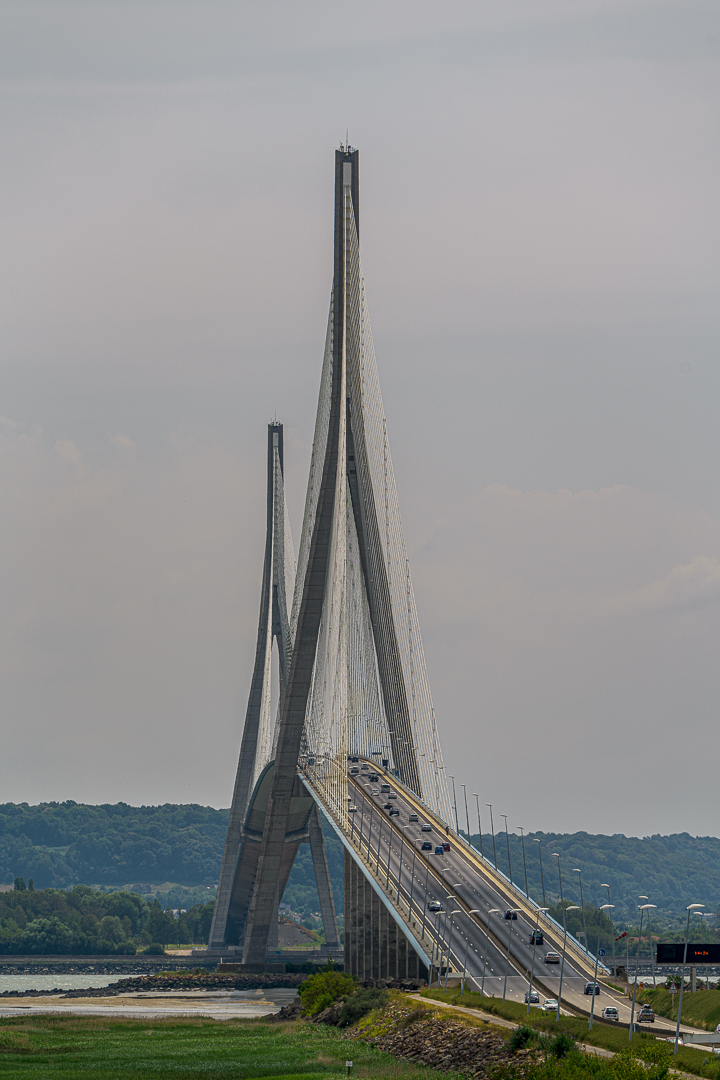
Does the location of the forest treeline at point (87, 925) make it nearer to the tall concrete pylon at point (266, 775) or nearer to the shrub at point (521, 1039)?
the tall concrete pylon at point (266, 775)

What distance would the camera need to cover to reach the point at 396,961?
220 feet

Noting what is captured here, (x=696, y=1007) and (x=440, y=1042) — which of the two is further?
(x=696, y=1007)

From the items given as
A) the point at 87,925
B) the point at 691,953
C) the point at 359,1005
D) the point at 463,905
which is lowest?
the point at 359,1005

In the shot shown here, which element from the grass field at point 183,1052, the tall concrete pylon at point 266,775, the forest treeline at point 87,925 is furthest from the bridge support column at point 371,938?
the forest treeline at point 87,925

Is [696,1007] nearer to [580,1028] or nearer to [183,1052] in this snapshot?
[580,1028]

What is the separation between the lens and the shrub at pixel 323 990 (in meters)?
63.4

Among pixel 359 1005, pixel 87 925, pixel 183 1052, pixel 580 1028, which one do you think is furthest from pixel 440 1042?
pixel 87 925

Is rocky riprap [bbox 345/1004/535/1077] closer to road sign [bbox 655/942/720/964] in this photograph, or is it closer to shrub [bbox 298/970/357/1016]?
road sign [bbox 655/942/720/964]

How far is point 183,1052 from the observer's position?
49.3 m

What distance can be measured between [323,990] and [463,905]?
23.8 ft

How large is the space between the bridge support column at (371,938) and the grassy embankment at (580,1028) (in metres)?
12.3

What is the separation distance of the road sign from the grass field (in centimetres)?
638

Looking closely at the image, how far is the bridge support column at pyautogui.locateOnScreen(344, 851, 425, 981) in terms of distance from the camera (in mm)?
66250

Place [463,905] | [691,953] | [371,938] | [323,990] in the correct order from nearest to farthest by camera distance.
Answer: [691,953] → [323,990] → [463,905] → [371,938]
